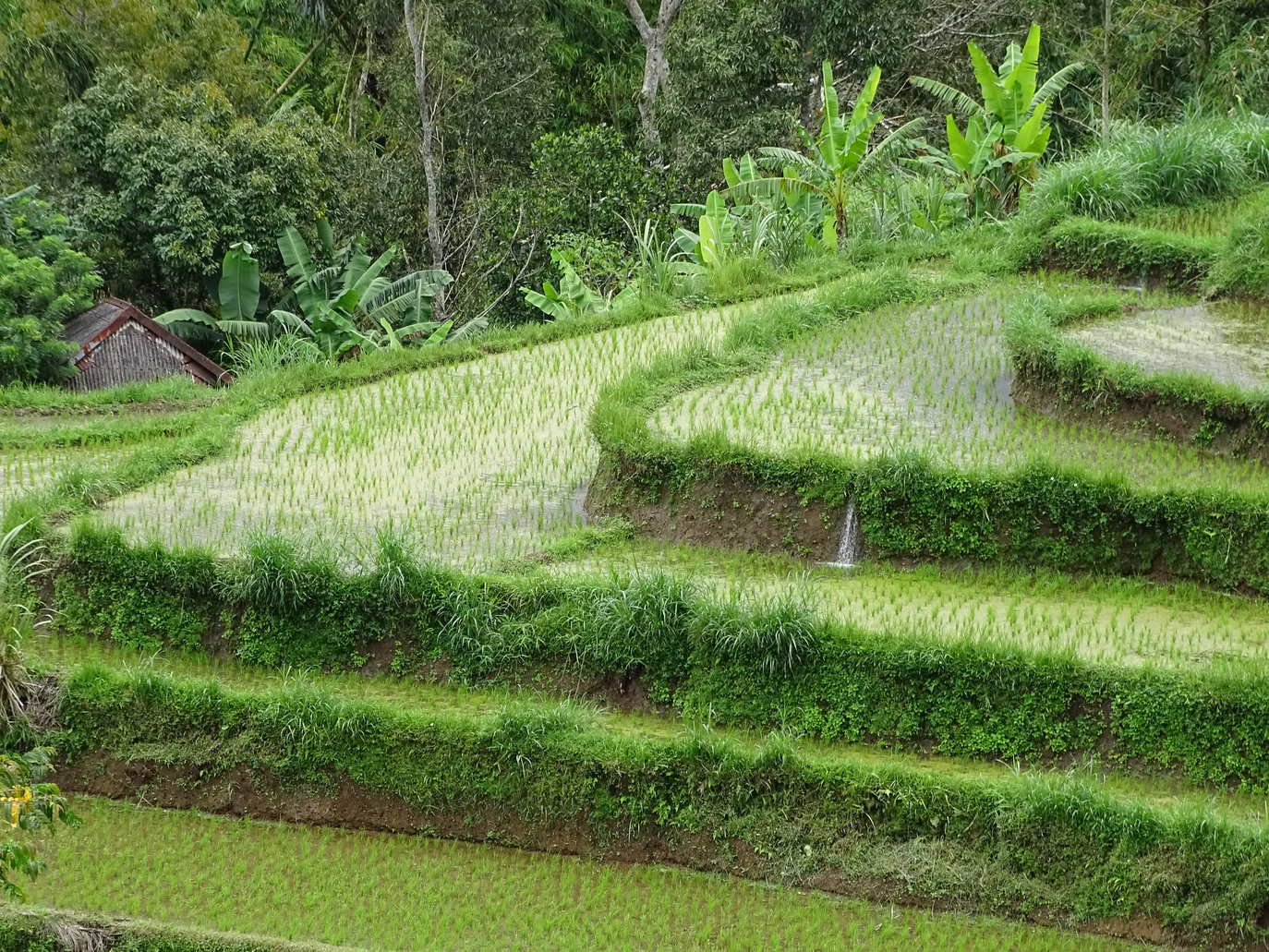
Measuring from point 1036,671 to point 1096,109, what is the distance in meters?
14.1

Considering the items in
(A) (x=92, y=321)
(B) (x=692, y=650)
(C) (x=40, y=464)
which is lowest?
(B) (x=692, y=650)

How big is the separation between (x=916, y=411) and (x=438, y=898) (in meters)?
4.66

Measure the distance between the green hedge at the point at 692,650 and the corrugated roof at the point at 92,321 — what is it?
6389 mm

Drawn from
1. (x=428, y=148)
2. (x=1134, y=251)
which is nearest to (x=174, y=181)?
(x=428, y=148)

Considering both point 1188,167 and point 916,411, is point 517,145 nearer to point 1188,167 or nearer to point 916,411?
point 1188,167

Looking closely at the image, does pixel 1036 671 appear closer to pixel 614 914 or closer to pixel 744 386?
pixel 614 914

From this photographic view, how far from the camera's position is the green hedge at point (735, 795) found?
243 inches

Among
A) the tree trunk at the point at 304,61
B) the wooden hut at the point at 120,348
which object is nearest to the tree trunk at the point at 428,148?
the wooden hut at the point at 120,348

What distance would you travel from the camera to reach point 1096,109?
19.4 m

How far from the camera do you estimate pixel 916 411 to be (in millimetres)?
9773

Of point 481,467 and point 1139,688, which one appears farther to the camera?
point 481,467

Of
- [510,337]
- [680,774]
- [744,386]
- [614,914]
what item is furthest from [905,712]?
[510,337]

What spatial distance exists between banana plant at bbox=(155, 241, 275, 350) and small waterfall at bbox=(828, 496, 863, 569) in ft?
27.8

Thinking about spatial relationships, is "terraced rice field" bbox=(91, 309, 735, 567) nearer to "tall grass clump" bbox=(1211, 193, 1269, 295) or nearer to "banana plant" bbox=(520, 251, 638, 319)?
"banana plant" bbox=(520, 251, 638, 319)
